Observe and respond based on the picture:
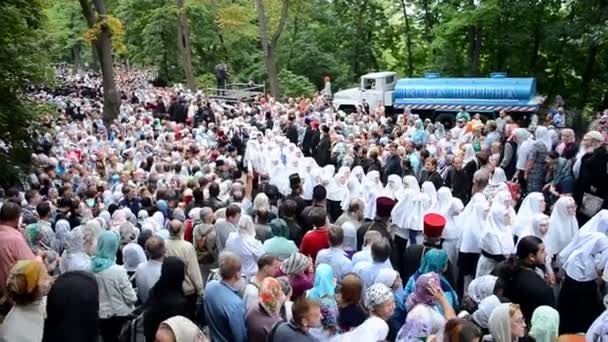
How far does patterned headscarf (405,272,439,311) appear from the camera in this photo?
5984 millimetres

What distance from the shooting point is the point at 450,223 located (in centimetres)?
985

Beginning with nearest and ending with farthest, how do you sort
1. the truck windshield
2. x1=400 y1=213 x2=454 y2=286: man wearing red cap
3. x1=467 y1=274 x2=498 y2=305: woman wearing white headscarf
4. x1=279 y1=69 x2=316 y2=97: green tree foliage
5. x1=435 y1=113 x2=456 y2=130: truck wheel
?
x1=467 y1=274 x2=498 y2=305: woman wearing white headscarf
x1=400 y1=213 x2=454 y2=286: man wearing red cap
x1=435 y1=113 x2=456 y2=130: truck wheel
the truck windshield
x1=279 y1=69 x2=316 y2=97: green tree foliage

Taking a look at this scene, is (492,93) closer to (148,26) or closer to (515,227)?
(515,227)

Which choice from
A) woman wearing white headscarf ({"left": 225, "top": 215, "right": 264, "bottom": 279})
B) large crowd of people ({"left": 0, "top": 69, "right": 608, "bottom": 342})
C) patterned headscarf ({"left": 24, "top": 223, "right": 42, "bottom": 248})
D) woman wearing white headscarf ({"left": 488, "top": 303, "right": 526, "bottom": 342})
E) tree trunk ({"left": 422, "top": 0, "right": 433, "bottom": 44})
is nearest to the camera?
woman wearing white headscarf ({"left": 488, "top": 303, "right": 526, "bottom": 342})

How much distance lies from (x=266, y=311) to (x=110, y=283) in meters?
2.26

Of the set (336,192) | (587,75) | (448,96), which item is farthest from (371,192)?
(587,75)

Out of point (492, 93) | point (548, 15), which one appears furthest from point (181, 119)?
point (548, 15)

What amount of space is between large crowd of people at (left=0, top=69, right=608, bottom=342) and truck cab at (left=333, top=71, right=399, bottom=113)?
11.1 meters

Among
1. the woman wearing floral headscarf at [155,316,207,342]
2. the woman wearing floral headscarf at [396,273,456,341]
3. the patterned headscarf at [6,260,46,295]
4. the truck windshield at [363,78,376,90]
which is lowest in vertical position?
the woman wearing floral headscarf at [396,273,456,341]

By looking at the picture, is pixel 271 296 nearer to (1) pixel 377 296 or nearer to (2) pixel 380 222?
(1) pixel 377 296

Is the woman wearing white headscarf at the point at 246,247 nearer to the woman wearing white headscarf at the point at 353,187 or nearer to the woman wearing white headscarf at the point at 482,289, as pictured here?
the woman wearing white headscarf at the point at 482,289

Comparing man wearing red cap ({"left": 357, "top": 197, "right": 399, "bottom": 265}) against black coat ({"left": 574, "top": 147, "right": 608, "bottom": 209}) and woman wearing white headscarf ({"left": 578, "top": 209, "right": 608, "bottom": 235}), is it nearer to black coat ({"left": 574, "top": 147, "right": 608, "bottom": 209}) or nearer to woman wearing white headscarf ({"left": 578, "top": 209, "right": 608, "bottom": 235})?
woman wearing white headscarf ({"left": 578, "top": 209, "right": 608, "bottom": 235})

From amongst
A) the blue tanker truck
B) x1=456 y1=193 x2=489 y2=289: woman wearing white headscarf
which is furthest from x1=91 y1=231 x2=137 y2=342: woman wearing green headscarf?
the blue tanker truck

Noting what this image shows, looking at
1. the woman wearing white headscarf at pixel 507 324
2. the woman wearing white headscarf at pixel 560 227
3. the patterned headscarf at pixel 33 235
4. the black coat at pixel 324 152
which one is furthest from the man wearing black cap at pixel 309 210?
the black coat at pixel 324 152
